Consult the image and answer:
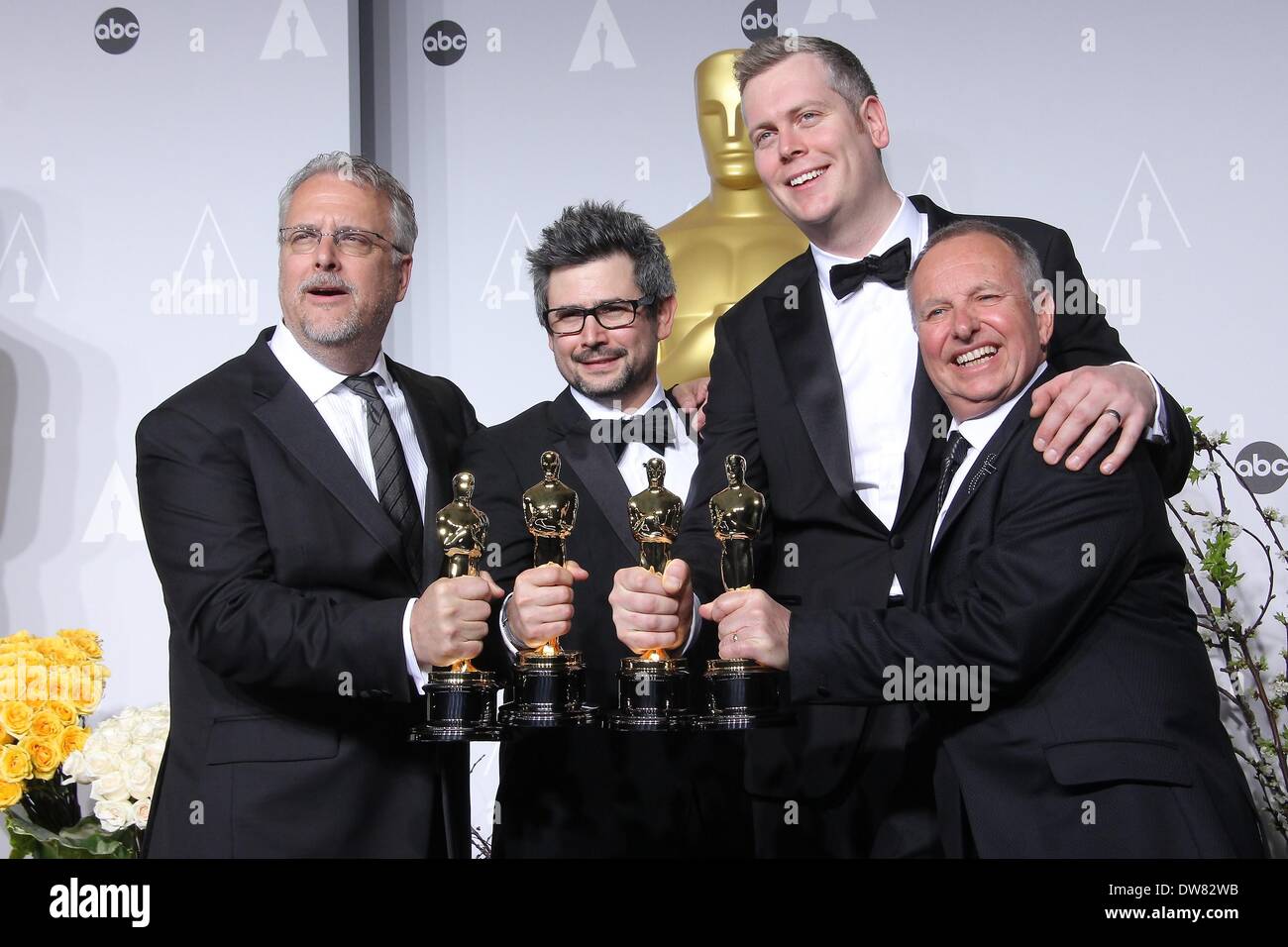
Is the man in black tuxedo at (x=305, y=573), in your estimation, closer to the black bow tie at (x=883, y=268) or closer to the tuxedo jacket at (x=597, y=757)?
the tuxedo jacket at (x=597, y=757)

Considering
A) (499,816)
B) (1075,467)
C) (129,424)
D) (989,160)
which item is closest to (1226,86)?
(989,160)

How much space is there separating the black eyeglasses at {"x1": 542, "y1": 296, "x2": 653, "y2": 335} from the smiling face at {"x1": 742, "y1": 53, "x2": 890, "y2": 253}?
32cm

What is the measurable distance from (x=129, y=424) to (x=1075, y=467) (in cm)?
267

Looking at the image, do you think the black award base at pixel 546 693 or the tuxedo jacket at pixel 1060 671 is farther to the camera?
the black award base at pixel 546 693

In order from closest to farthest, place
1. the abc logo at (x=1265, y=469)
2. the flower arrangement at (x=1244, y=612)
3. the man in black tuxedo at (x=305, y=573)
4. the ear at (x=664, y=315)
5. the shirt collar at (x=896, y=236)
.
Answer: the man in black tuxedo at (x=305, y=573), the shirt collar at (x=896, y=236), the ear at (x=664, y=315), the flower arrangement at (x=1244, y=612), the abc logo at (x=1265, y=469)

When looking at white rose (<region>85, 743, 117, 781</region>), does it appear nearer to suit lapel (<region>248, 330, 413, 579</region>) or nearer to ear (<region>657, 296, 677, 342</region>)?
suit lapel (<region>248, 330, 413, 579</region>)

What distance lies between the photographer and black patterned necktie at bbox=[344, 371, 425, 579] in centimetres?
215

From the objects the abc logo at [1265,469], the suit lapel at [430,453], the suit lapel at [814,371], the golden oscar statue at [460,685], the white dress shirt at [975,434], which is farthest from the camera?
the abc logo at [1265,469]

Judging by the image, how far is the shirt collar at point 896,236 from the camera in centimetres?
229

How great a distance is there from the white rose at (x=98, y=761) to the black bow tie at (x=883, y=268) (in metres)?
1.58

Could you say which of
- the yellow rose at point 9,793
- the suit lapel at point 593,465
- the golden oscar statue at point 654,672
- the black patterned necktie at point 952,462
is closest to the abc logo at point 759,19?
the suit lapel at point 593,465

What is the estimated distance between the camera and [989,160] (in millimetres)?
3406
